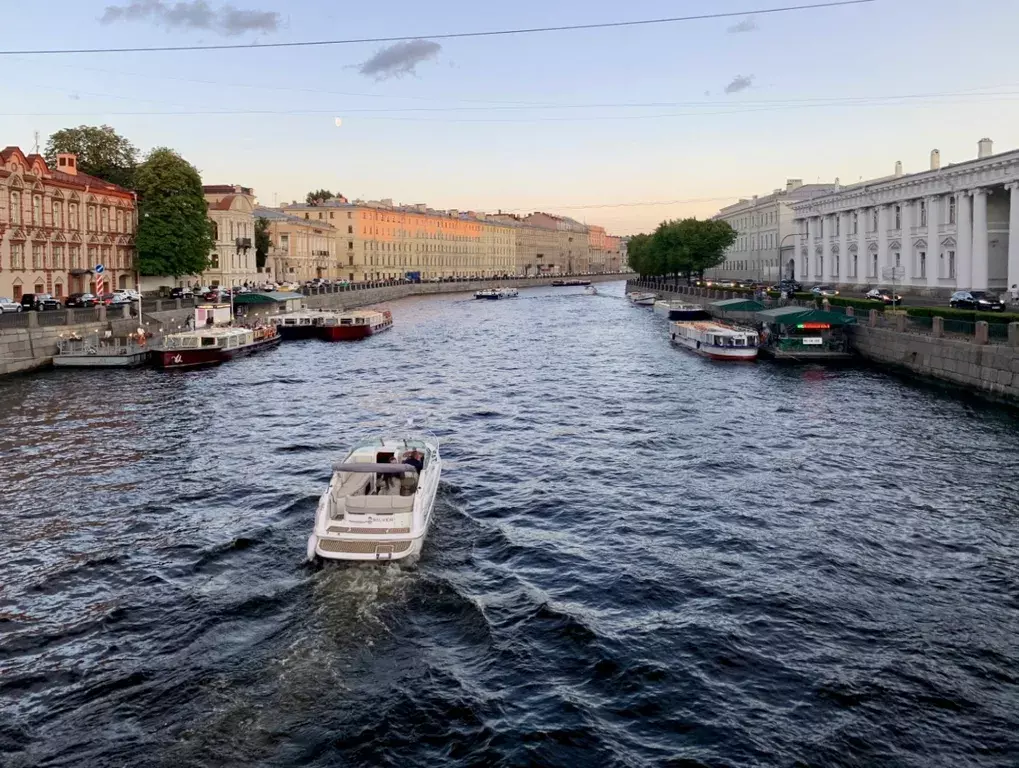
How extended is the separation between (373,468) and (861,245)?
79355 mm

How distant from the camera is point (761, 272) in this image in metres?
134

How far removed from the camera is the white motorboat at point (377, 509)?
57.3ft

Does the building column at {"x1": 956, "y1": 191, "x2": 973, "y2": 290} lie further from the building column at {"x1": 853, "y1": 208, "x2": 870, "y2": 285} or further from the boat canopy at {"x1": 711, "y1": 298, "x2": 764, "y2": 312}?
the building column at {"x1": 853, "y1": 208, "x2": 870, "y2": 285}

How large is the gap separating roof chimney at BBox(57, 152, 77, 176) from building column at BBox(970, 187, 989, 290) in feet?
219

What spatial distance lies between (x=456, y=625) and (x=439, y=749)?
3545mm

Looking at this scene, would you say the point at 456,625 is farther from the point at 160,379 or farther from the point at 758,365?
the point at 758,365

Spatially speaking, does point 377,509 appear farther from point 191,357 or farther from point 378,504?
point 191,357

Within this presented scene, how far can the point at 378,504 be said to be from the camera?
18.7 meters

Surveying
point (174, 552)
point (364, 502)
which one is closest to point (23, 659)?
point (174, 552)

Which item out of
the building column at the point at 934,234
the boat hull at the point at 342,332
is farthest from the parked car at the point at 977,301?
the boat hull at the point at 342,332

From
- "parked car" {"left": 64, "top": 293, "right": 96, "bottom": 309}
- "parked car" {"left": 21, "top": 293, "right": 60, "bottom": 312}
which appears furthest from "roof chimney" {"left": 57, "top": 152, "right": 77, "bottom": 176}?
"parked car" {"left": 21, "top": 293, "right": 60, "bottom": 312}

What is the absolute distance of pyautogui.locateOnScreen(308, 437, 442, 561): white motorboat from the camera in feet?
57.3

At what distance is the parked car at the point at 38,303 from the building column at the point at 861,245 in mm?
67337

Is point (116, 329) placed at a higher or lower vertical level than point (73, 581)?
higher
